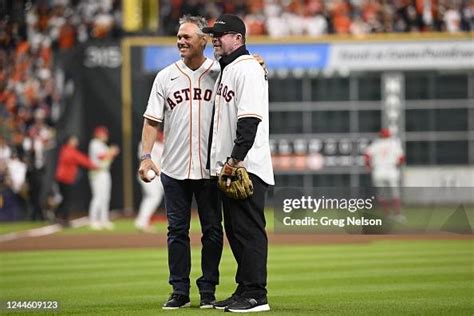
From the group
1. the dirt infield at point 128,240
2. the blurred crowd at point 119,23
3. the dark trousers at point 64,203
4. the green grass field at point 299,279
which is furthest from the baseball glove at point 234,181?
the blurred crowd at point 119,23

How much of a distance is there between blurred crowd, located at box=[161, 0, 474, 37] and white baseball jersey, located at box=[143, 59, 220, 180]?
18.2 m

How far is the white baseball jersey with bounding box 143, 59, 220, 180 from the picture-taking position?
8023 millimetres

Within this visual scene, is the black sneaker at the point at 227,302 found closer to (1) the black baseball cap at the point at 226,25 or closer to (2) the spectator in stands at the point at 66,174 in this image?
(1) the black baseball cap at the point at 226,25

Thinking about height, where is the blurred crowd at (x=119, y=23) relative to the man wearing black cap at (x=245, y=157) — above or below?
above

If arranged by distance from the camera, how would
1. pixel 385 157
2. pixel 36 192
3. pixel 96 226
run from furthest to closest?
pixel 36 192
pixel 385 157
pixel 96 226

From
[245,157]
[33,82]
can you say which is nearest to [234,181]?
[245,157]

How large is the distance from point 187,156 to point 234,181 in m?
0.70

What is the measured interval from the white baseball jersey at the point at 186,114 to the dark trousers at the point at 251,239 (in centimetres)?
46

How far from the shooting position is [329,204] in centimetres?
814

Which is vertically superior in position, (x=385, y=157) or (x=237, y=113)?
(x=237, y=113)

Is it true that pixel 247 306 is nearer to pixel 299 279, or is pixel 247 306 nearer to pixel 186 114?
pixel 186 114

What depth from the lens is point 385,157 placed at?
21031 millimetres

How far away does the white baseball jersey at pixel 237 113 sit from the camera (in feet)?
24.7

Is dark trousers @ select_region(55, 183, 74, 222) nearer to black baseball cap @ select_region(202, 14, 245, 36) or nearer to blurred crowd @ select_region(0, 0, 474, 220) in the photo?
blurred crowd @ select_region(0, 0, 474, 220)
